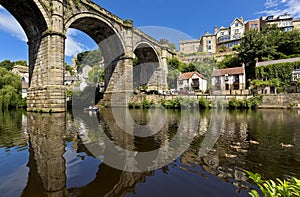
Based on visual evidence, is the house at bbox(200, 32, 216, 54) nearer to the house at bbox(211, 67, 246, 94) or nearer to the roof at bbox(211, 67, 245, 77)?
the roof at bbox(211, 67, 245, 77)

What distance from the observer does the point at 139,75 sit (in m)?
45.5

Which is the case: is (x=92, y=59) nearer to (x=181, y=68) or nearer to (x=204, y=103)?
(x=181, y=68)

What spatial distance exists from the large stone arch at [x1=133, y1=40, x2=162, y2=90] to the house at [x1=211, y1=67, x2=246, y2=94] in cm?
1261

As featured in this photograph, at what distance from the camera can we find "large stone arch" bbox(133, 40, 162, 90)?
128 feet

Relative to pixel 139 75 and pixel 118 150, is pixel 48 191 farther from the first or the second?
pixel 139 75

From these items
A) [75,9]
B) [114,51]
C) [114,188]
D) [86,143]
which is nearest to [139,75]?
[114,51]

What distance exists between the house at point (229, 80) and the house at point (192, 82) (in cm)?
243

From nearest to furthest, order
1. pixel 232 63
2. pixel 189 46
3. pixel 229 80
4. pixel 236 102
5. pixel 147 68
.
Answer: pixel 236 102 < pixel 229 80 < pixel 147 68 < pixel 232 63 < pixel 189 46

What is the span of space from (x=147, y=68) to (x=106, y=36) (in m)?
16.8

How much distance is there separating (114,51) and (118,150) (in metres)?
25.2

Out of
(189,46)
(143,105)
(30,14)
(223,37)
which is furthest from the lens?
(189,46)

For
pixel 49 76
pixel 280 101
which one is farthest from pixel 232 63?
pixel 49 76

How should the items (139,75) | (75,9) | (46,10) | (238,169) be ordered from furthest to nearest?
(139,75) → (75,9) → (46,10) → (238,169)

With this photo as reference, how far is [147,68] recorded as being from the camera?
139 ft
